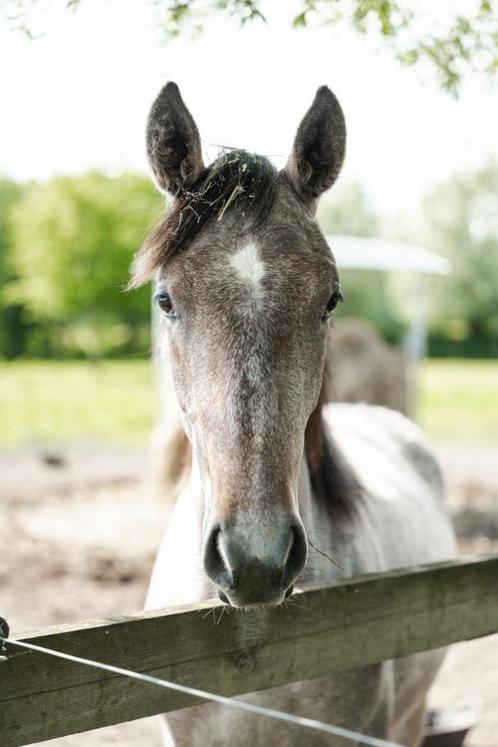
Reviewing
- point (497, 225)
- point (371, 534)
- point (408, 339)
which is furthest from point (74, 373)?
point (371, 534)

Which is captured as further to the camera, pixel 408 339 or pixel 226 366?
pixel 408 339

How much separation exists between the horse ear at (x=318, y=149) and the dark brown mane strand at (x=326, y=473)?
65cm

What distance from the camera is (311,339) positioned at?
201cm

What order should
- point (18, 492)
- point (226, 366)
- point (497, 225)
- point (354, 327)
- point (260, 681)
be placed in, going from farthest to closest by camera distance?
point (497, 225) < point (354, 327) < point (18, 492) < point (260, 681) < point (226, 366)

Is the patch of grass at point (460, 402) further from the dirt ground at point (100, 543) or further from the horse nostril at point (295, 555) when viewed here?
the horse nostril at point (295, 555)

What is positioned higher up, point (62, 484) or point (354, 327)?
point (354, 327)

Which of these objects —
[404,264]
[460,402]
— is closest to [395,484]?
[404,264]

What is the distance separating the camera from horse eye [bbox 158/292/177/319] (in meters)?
2.12

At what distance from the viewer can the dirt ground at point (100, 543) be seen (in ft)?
16.2

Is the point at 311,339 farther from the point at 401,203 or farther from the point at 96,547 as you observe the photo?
the point at 401,203

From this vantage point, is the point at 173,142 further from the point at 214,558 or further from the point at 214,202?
the point at 214,558

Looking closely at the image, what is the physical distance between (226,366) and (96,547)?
6.09m

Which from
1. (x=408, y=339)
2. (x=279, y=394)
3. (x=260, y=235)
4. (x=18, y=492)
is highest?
(x=260, y=235)

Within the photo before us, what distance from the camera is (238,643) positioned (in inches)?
75.4
